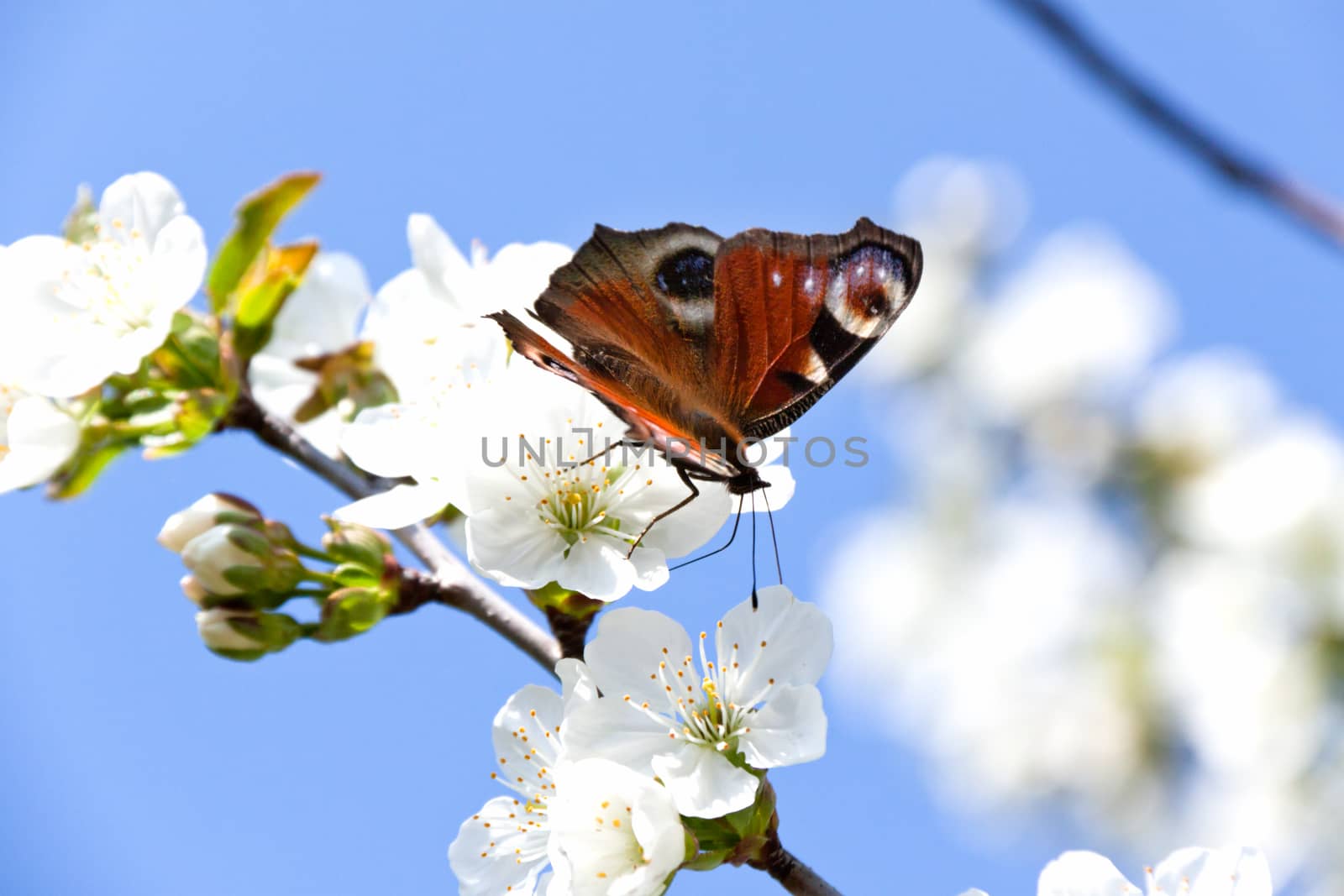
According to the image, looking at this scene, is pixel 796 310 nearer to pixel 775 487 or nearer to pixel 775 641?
pixel 775 487

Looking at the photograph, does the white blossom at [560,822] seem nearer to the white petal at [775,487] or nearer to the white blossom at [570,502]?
the white blossom at [570,502]

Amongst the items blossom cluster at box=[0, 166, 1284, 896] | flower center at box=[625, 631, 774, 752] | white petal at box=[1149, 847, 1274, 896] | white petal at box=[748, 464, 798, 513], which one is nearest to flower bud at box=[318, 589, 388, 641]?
blossom cluster at box=[0, 166, 1284, 896]

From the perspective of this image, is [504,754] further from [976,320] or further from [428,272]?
[976,320]

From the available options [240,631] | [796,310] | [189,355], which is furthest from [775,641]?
[189,355]

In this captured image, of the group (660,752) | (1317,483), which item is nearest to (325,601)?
(660,752)

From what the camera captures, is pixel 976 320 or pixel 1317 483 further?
pixel 976 320
